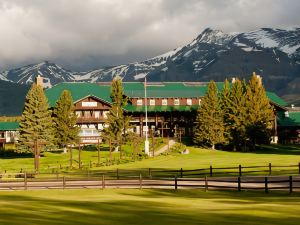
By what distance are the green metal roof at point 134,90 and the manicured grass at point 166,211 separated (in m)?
82.1

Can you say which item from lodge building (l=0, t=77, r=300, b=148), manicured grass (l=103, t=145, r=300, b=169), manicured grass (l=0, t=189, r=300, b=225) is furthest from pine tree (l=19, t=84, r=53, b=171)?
manicured grass (l=0, t=189, r=300, b=225)

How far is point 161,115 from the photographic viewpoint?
118375mm

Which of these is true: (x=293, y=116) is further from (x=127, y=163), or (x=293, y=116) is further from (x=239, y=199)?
(x=239, y=199)

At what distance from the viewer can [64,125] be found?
314ft

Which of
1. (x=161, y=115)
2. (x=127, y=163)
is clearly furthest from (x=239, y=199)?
(x=161, y=115)

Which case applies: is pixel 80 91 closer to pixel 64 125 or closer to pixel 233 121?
pixel 64 125

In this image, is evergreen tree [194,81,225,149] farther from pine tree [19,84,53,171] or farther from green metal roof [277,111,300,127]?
green metal roof [277,111,300,127]

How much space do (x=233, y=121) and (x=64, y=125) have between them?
31680 millimetres

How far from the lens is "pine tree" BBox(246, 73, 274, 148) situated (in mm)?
99125

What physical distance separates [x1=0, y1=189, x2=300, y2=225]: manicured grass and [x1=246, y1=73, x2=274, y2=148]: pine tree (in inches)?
2443

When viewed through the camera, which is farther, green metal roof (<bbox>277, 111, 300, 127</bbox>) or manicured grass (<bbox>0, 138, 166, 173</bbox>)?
green metal roof (<bbox>277, 111, 300, 127</bbox>)

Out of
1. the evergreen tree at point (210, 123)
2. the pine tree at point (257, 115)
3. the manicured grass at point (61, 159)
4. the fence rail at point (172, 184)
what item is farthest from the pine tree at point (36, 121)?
the fence rail at point (172, 184)

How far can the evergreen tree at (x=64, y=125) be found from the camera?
95.2m

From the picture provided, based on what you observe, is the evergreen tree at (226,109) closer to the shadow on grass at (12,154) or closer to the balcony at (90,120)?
the balcony at (90,120)
